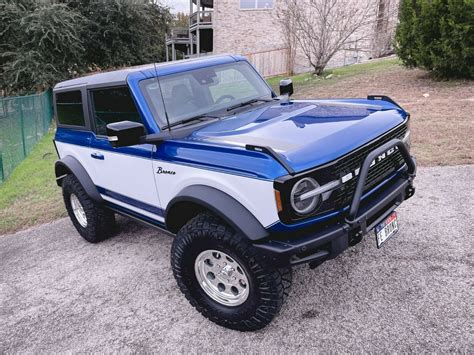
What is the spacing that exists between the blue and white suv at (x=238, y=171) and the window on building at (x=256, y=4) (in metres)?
21.5

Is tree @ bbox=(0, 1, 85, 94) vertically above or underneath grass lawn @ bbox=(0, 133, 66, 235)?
above

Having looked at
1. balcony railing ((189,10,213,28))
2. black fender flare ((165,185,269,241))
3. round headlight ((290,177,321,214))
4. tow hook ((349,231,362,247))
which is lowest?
tow hook ((349,231,362,247))

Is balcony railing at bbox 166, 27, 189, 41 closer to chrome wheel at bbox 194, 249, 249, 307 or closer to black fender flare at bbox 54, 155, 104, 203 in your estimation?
black fender flare at bbox 54, 155, 104, 203

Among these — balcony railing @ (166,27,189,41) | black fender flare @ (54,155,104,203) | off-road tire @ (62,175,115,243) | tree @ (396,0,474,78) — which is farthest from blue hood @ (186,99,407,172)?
balcony railing @ (166,27,189,41)

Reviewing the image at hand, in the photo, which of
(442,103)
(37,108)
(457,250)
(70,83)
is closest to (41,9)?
(37,108)

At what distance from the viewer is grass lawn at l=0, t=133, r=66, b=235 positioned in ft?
18.8

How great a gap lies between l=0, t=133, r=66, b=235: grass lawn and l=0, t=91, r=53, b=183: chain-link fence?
9.9 inches

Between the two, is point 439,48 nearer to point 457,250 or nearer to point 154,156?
point 457,250

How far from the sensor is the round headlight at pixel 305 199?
7.64ft

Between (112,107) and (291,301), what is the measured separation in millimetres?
2368

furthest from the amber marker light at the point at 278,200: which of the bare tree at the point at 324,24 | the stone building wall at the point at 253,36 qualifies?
the stone building wall at the point at 253,36

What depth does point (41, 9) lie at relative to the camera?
16156mm

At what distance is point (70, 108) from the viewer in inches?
171

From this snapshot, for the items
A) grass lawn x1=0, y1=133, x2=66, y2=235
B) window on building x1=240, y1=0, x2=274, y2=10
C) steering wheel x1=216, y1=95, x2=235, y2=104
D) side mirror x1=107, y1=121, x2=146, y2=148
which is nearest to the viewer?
side mirror x1=107, y1=121, x2=146, y2=148
